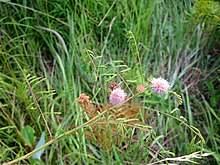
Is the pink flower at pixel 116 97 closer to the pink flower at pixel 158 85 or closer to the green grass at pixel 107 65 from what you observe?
the pink flower at pixel 158 85

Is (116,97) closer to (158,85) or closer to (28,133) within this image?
(158,85)

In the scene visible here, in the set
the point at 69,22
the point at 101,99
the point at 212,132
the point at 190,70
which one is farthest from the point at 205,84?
the point at 69,22

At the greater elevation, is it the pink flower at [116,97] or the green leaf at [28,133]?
the pink flower at [116,97]

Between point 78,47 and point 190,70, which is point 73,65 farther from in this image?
point 190,70

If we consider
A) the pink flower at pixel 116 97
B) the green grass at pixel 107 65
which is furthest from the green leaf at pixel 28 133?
the pink flower at pixel 116 97

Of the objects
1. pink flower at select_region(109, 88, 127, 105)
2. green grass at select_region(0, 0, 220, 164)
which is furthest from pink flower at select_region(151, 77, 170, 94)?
green grass at select_region(0, 0, 220, 164)

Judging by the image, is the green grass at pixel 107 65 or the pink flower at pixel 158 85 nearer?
the pink flower at pixel 158 85

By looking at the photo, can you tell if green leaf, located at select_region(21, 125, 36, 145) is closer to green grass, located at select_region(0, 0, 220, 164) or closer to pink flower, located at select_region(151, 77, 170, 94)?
green grass, located at select_region(0, 0, 220, 164)

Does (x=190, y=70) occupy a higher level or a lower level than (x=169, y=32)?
lower
